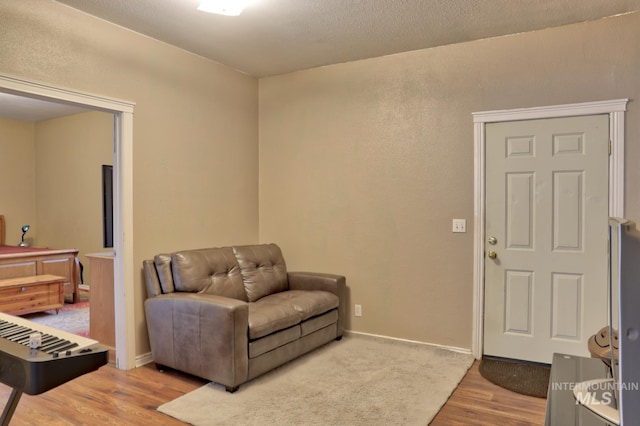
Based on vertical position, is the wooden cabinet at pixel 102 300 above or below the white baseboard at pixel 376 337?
above

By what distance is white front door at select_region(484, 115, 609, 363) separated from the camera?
3297 mm

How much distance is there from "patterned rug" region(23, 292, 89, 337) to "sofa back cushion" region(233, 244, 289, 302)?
1.76 m

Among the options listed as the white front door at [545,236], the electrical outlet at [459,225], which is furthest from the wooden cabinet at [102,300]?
the white front door at [545,236]

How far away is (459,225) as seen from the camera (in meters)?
3.77

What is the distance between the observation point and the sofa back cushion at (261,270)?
3.96 m

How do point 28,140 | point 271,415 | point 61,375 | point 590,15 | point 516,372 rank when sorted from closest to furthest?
point 61,375, point 271,415, point 590,15, point 516,372, point 28,140

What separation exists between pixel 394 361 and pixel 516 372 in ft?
2.98

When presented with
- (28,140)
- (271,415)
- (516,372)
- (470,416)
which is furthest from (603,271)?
(28,140)

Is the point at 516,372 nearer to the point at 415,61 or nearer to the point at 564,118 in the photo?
the point at 564,118

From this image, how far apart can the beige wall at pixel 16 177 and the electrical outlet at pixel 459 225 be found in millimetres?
6705

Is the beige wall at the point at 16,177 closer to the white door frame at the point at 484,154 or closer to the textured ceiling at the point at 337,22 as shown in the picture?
the textured ceiling at the point at 337,22

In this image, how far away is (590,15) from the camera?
10.4 ft

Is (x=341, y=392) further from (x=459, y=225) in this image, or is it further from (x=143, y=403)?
(x=459, y=225)

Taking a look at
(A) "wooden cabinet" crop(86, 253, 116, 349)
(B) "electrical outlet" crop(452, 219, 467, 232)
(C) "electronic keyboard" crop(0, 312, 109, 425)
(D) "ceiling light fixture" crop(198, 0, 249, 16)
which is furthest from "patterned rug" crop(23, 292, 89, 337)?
(B) "electrical outlet" crop(452, 219, 467, 232)
